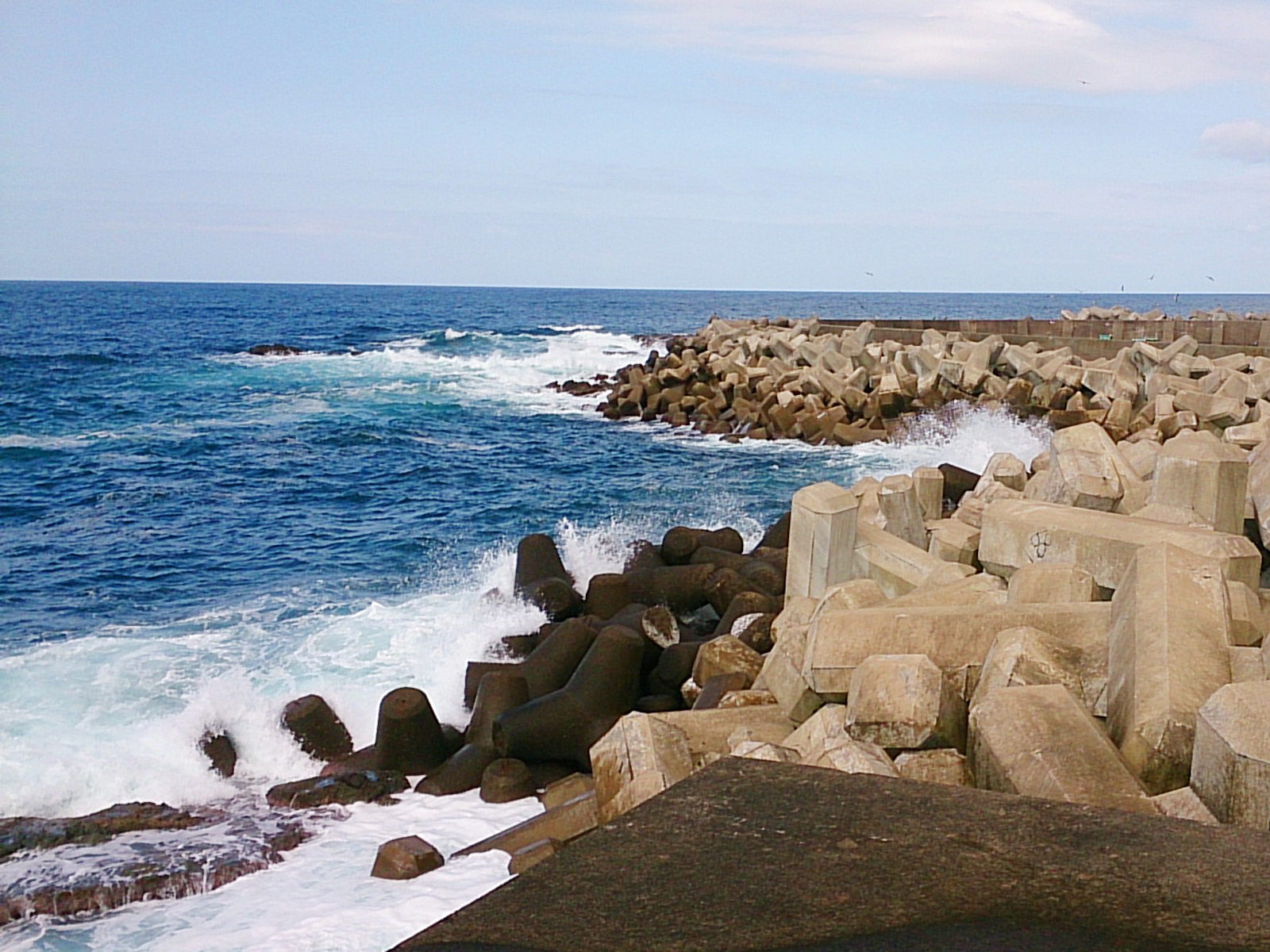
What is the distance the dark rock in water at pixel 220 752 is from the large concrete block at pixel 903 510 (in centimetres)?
386

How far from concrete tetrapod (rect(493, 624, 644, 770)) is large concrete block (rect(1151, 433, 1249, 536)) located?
8.74 feet

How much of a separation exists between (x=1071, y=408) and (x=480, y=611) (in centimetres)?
1102

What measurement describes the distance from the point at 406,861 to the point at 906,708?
246 cm

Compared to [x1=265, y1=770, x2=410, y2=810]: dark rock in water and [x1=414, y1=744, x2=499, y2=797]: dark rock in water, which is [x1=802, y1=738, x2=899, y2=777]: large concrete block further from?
[x1=265, y1=770, x2=410, y2=810]: dark rock in water

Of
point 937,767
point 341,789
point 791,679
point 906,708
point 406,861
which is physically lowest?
point 341,789

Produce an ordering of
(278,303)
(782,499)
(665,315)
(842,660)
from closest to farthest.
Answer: (842,660) < (782,499) < (665,315) < (278,303)

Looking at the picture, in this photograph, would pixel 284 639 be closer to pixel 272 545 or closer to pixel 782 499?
pixel 272 545

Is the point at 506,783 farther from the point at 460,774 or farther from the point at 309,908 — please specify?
the point at 309,908

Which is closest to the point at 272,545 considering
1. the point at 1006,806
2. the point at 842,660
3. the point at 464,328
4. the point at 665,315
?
the point at 842,660

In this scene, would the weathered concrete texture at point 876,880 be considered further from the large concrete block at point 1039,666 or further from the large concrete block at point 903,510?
the large concrete block at point 903,510

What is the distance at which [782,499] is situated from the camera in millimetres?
14172

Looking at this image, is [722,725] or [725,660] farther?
[725,660]

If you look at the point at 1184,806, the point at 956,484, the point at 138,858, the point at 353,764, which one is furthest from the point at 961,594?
the point at 956,484

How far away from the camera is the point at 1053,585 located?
4.33 m
